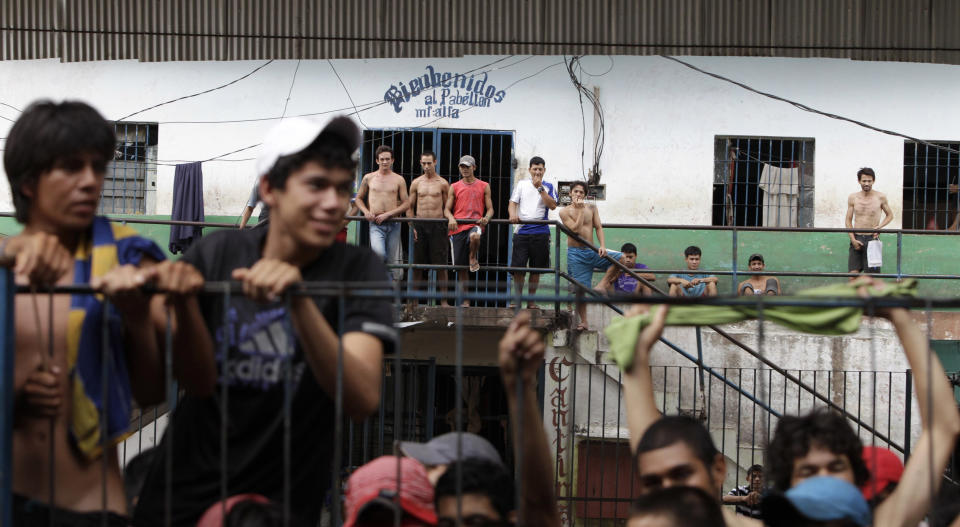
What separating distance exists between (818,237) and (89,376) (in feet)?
41.5

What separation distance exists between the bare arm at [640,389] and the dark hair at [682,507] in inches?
18.0

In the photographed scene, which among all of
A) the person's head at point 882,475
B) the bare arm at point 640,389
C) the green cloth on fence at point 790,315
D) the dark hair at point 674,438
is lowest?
the person's head at point 882,475

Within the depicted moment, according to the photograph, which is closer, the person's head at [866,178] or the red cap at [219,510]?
the red cap at [219,510]

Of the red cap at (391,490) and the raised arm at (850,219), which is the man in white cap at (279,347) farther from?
the raised arm at (850,219)

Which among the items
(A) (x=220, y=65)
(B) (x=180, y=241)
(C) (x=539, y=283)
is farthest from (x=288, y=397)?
(A) (x=220, y=65)

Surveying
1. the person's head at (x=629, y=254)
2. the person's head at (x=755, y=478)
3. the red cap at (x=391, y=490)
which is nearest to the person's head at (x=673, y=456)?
the red cap at (x=391, y=490)

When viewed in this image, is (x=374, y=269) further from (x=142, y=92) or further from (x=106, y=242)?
(x=142, y=92)

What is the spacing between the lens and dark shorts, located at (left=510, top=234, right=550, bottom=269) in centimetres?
1192

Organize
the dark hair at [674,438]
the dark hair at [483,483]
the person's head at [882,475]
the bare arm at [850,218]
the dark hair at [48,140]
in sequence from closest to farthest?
the dark hair at [48,140] → the dark hair at [483,483] → the dark hair at [674,438] → the person's head at [882,475] → the bare arm at [850,218]

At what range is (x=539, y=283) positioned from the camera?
1257 cm

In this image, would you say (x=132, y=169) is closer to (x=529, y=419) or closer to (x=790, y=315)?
(x=529, y=419)

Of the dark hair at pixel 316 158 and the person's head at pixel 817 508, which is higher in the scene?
the dark hair at pixel 316 158

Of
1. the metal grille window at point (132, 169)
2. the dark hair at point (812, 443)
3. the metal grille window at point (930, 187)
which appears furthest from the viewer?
the metal grille window at point (132, 169)

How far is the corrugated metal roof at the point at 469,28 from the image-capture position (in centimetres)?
1402
